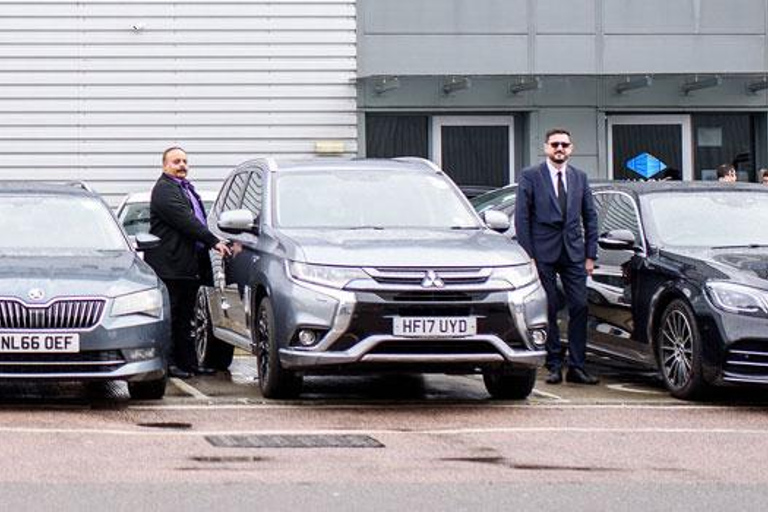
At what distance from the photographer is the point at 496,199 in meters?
16.6

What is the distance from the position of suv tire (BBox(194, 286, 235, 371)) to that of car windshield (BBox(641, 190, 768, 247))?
11.8 ft

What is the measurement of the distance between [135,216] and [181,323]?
456cm

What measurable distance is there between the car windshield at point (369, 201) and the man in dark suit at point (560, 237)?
2.28 ft

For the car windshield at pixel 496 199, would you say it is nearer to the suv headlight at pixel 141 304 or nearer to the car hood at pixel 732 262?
the car hood at pixel 732 262

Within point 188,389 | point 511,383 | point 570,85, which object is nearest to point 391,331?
point 511,383

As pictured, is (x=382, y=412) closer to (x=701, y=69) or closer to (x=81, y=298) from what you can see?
(x=81, y=298)

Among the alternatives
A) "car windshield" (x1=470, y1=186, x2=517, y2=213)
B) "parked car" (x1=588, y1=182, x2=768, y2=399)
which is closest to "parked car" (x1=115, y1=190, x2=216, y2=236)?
"car windshield" (x1=470, y1=186, x2=517, y2=213)

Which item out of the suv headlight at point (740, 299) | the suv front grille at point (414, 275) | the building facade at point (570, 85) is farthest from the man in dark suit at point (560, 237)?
the building facade at point (570, 85)

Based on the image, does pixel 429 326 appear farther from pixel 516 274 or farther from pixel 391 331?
pixel 516 274

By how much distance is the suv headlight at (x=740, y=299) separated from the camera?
11.5 m

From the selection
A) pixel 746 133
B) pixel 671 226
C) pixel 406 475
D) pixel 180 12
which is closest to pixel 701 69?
pixel 746 133

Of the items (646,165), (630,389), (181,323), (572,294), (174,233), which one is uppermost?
(646,165)

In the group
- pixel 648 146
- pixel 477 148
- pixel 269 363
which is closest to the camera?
pixel 269 363

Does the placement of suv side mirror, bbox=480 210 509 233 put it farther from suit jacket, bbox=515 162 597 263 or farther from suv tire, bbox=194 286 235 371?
suv tire, bbox=194 286 235 371
